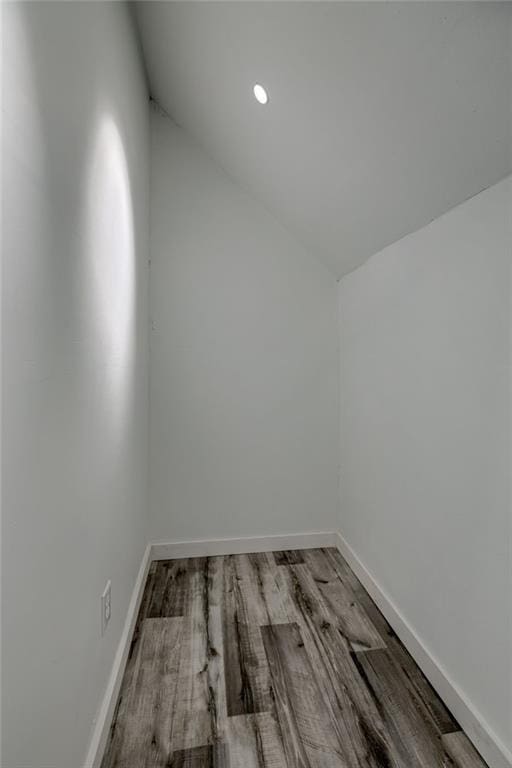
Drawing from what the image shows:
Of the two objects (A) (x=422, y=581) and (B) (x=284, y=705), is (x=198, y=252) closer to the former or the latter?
(A) (x=422, y=581)

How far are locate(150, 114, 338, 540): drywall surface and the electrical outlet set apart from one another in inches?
41.3

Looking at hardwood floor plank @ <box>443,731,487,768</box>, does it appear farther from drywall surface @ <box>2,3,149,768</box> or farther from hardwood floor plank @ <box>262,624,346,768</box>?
drywall surface @ <box>2,3,149,768</box>

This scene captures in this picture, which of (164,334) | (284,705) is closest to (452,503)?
(284,705)

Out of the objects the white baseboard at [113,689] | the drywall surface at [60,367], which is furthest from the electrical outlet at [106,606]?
the white baseboard at [113,689]

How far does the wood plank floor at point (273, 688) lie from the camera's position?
3.83ft

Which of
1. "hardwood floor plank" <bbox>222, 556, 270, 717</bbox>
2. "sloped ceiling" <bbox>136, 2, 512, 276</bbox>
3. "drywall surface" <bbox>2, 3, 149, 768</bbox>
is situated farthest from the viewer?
"hardwood floor plank" <bbox>222, 556, 270, 717</bbox>

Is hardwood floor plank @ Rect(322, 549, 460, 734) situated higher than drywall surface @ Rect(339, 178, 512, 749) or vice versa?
drywall surface @ Rect(339, 178, 512, 749)

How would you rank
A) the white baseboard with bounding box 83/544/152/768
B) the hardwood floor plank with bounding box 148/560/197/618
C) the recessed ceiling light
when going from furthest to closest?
the hardwood floor plank with bounding box 148/560/197/618
the recessed ceiling light
the white baseboard with bounding box 83/544/152/768

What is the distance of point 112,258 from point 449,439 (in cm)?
129

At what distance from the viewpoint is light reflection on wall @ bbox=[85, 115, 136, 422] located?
1.13 metres

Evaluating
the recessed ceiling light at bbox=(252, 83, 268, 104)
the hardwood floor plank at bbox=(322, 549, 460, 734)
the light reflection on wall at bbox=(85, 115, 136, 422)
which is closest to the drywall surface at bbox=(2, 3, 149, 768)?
the light reflection on wall at bbox=(85, 115, 136, 422)

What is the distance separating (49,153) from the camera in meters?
0.80

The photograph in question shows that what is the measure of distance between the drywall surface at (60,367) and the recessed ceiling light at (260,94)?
1.68 ft

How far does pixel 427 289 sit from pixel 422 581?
1.10m
